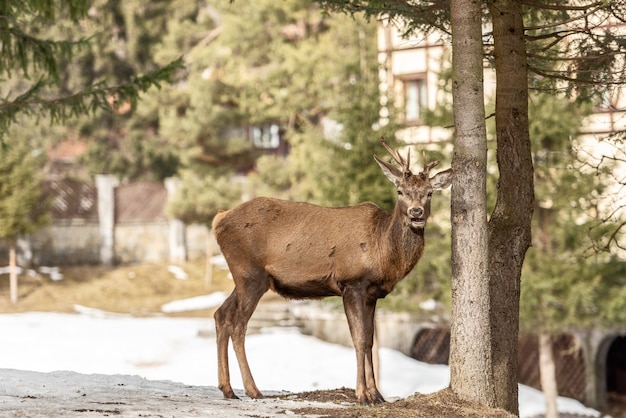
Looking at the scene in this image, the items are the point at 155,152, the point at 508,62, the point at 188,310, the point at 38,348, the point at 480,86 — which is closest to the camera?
the point at 480,86

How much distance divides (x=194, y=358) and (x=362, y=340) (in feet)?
52.3

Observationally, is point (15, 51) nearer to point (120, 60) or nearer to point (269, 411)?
point (269, 411)

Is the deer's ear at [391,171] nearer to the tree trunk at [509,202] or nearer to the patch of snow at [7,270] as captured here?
the tree trunk at [509,202]

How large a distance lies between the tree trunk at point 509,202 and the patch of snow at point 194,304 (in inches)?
956

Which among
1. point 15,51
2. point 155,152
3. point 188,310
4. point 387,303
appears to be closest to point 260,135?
point 155,152

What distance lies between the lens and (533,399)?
76.6 ft

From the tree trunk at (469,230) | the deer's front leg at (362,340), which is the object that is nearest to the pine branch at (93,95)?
the deer's front leg at (362,340)

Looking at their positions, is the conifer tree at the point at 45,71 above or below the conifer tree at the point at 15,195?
above

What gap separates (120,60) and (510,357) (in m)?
41.0

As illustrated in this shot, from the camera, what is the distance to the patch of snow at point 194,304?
108 ft

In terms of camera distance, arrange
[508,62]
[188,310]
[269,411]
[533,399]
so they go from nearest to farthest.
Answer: [269,411] < [508,62] < [533,399] < [188,310]

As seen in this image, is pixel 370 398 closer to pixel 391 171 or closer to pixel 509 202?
pixel 391 171

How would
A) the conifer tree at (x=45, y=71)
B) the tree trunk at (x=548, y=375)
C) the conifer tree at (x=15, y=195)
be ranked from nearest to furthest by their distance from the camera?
the conifer tree at (x=45, y=71), the tree trunk at (x=548, y=375), the conifer tree at (x=15, y=195)

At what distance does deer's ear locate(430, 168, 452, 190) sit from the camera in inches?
353
